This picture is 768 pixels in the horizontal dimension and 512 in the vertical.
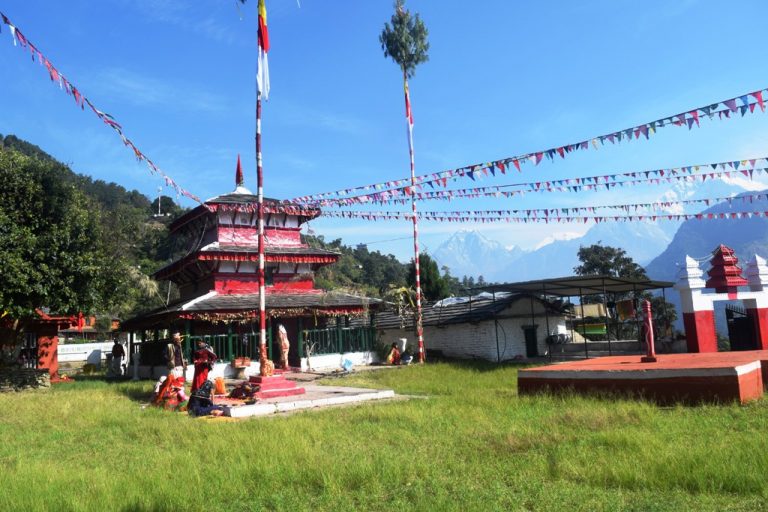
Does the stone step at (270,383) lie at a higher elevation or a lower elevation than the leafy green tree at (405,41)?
lower

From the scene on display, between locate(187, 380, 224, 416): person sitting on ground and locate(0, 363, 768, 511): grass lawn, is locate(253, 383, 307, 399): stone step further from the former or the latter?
locate(0, 363, 768, 511): grass lawn

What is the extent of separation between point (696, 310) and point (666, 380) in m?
11.9

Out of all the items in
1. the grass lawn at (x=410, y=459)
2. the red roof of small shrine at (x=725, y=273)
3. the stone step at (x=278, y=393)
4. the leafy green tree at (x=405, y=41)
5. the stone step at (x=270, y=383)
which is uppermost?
the leafy green tree at (x=405, y=41)

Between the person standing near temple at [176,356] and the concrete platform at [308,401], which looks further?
the person standing near temple at [176,356]

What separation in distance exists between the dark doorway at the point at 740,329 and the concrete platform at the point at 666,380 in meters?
10.6

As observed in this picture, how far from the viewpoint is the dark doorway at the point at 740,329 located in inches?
904

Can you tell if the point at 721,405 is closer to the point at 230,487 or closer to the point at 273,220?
the point at 230,487

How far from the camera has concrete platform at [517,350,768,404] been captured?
11.5 m

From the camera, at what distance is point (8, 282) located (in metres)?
19.0

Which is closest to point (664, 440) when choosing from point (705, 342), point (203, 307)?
point (705, 342)

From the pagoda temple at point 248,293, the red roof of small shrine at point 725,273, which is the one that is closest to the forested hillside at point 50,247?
the pagoda temple at point 248,293

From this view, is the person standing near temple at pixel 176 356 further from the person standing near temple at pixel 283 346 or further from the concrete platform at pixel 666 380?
the concrete platform at pixel 666 380

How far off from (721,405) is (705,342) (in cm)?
1261

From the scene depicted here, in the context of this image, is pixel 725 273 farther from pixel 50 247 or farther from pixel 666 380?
pixel 50 247
